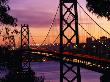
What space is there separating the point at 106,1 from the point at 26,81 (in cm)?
2755

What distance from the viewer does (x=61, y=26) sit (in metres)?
31.6

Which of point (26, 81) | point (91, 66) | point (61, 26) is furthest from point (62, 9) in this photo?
point (26, 81)

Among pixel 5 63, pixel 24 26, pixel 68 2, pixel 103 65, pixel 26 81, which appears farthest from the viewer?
pixel 24 26

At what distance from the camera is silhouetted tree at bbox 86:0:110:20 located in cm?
1676

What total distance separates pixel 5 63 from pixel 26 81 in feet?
81.7

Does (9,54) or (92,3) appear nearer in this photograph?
(92,3)

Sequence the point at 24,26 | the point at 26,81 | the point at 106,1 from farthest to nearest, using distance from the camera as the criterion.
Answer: the point at 24,26
the point at 26,81
the point at 106,1

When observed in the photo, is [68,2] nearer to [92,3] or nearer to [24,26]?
[92,3]

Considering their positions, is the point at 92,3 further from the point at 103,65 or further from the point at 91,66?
the point at 91,66

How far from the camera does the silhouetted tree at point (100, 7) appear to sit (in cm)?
1676

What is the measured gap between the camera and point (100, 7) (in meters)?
17.0

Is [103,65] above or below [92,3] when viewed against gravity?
below

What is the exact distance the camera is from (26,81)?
4303 centimetres

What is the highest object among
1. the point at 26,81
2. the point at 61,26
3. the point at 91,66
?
the point at 61,26
